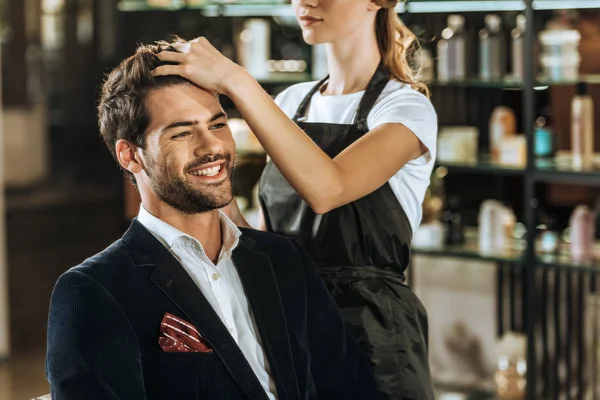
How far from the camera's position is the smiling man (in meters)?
1.56

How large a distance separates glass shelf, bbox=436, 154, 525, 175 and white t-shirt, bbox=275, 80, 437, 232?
198 centimetres

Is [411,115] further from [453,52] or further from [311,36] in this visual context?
[453,52]

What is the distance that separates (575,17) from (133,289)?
9.25 ft

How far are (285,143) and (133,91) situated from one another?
0.29m

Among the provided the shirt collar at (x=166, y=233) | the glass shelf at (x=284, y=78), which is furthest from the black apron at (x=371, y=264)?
the glass shelf at (x=284, y=78)

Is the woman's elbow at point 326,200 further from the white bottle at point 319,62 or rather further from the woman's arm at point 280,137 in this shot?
the white bottle at point 319,62

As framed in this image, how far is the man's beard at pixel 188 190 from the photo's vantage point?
1.73 m

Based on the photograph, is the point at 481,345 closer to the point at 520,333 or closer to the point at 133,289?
the point at 520,333

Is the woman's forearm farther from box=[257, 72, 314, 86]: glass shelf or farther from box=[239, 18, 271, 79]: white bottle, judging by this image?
box=[239, 18, 271, 79]: white bottle

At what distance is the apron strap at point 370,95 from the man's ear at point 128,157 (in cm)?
49

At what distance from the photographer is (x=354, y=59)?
210cm

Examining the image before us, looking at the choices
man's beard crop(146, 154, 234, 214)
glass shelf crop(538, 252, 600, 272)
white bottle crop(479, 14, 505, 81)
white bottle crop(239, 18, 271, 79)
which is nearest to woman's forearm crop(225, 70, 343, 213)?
man's beard crop(146, 154, 234, 214)

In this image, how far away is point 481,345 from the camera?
4.36 metres

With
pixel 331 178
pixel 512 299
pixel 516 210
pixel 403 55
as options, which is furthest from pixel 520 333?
pixel 331 178
